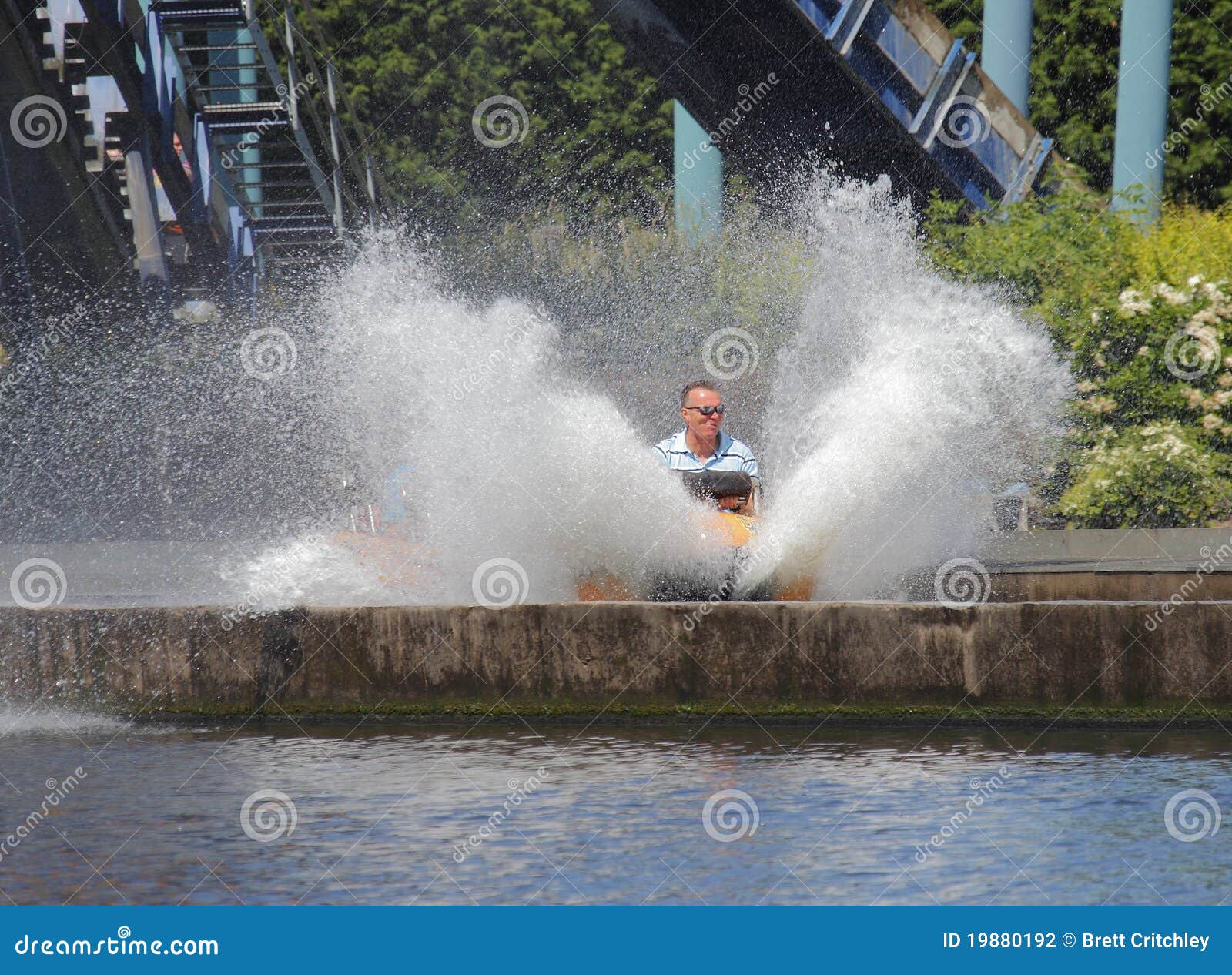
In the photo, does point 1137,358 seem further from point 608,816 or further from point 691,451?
point 608,816

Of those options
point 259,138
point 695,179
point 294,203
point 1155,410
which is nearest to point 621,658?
point 1155,410

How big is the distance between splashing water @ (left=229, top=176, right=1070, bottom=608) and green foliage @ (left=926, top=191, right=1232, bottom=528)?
3.21 m

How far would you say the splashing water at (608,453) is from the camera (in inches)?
497

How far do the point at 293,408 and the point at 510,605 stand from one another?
16038mm

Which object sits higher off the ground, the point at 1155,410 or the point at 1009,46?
the point at 1009,46

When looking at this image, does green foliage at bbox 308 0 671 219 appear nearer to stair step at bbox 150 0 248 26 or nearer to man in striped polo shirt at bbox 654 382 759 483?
stair step at bbox 150 0 248 26

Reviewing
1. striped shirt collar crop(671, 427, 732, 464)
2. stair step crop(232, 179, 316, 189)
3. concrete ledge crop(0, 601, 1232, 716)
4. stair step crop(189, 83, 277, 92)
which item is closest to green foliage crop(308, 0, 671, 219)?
stair step crop(232, 179, 316, 189)

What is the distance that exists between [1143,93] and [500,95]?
25091 mm

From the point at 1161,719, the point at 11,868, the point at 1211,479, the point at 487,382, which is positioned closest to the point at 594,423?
the point at 487,382

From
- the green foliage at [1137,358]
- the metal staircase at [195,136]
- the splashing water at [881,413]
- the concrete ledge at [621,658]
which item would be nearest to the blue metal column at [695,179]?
the metal staircase at [195,136]

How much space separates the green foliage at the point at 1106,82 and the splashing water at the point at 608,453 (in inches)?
932

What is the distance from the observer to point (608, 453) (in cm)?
1271

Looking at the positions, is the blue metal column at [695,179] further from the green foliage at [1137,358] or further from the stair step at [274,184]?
the green foliage at [1137,358]

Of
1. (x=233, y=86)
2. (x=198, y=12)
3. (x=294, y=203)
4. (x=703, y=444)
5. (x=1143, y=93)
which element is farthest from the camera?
(x=294, y=203)
